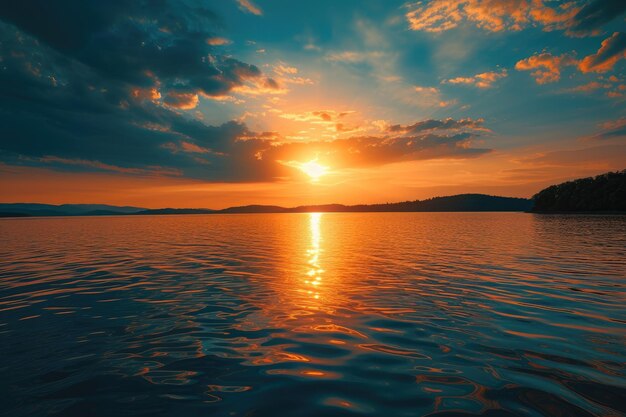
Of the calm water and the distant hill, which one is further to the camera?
the distant hill

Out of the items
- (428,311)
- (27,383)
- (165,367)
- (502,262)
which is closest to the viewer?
(27,383)

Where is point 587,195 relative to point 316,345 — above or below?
above

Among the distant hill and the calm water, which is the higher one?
the distant hill

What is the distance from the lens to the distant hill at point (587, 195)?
13664 cm

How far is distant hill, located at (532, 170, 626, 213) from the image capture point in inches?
5379

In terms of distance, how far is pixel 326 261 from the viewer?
24.5 meters

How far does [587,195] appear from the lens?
150125 millimetres

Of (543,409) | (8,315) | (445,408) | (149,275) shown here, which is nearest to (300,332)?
(445,408)

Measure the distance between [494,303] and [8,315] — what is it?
61.4ft

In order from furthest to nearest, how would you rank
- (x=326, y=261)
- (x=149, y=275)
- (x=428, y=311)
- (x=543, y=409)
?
(x=326, y=261), (x=149, y=275), (x=428, y=311), (x=543, y=409)

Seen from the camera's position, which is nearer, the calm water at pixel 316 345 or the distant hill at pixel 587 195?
the calm water at pixel 316 345

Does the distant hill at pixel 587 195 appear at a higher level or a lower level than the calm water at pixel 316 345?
higher

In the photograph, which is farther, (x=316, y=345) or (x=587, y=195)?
(x=587, y=195)

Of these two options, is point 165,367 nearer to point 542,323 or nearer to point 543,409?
point 543,409
